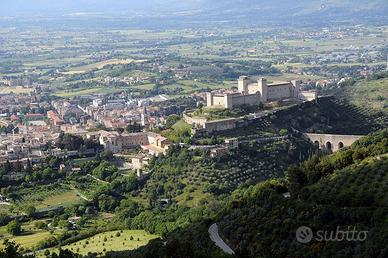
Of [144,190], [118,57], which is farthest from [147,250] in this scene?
[118,57]

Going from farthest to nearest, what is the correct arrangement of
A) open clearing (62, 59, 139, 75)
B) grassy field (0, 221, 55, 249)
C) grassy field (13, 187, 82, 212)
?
1. open clearing (62, 59, 139, 75)
2. grassy field (13, 187, 82, 212)
3. grassy field (0, 221, 55, 249)

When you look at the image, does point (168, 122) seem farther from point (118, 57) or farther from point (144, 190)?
point (118, 57)

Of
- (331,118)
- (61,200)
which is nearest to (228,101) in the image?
(331,118)

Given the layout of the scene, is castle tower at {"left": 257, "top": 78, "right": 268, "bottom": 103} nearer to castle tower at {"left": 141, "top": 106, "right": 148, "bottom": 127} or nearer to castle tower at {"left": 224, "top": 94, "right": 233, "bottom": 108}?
castle tower at {"left": 224, "top": 94, "right": 233, "bottom": 108}

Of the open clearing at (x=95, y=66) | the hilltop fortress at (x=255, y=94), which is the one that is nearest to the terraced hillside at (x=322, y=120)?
the hilltop fortress at (x=255, y=94)

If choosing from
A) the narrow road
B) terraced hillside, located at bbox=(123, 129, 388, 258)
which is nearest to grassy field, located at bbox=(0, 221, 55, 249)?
terraced hillside, located at bbox=(123, 129, 388, 258)

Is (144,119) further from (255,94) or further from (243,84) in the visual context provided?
(255,94)

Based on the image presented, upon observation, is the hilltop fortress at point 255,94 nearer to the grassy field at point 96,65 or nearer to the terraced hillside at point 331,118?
the terraced hillside at point 331,118
